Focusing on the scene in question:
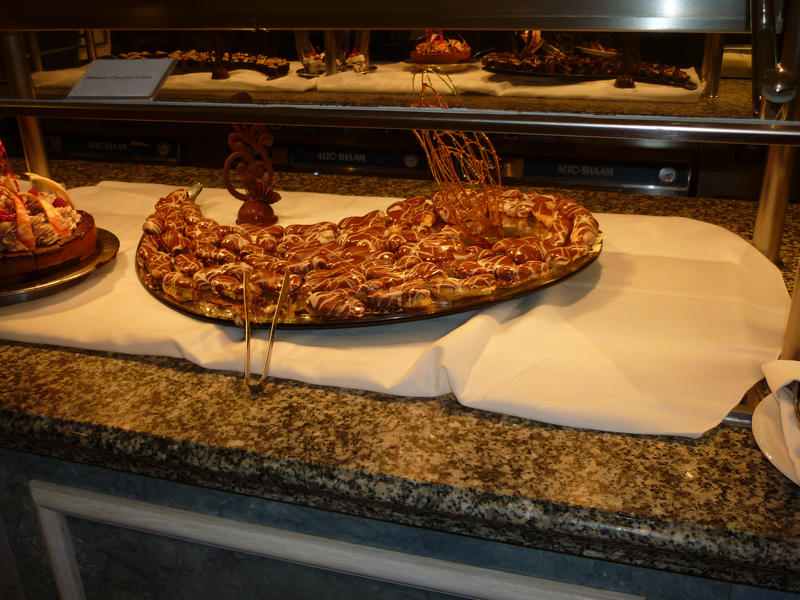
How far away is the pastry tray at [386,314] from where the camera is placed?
773 mm

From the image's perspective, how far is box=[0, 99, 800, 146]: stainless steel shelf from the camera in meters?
0.55

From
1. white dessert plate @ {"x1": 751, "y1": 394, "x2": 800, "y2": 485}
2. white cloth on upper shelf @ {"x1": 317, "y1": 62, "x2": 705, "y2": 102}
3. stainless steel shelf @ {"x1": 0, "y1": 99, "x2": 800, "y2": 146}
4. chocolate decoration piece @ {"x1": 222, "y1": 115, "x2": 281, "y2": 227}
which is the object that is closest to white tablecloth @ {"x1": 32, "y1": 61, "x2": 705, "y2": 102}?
white cloth on upper shelf @ {"x1": 317, "y1": 62, "x2": 705, "y2": 102}

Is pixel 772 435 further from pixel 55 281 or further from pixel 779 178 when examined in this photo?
pixel 55 281

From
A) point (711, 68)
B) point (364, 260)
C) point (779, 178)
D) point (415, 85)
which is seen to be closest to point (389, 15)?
point (364, 260)

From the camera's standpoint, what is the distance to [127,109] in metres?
0.71

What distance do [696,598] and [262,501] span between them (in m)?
0.41

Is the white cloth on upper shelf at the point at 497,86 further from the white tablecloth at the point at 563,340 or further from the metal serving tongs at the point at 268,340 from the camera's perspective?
the metal serving tongs at the point at 268,340

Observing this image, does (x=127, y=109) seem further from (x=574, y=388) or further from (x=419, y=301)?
(x=574, y=388)

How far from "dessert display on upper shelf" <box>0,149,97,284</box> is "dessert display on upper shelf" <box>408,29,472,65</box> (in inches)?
49.0

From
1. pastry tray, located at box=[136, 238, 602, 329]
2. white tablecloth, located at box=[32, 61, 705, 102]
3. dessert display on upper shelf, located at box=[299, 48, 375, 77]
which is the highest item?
dessert display on upper shelf, located at box=[299, 48, 375, 77]

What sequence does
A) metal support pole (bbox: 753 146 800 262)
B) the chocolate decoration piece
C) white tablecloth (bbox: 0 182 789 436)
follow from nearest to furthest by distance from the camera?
white tablecloth (bbox: 0 182 789 436), metal support pole (bbox: 753 146 800 262), the chocolate decoration piece

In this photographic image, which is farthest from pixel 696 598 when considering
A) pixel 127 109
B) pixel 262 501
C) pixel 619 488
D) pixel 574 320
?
pixel 127 109

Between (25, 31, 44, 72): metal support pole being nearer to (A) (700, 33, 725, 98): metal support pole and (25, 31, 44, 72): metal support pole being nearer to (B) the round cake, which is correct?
(B) the round cake

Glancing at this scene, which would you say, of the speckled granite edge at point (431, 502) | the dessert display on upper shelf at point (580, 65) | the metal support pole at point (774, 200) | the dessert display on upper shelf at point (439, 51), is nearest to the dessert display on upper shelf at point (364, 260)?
the speckled granite edge at point (431, 502)
